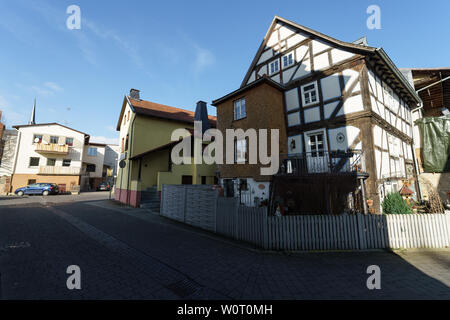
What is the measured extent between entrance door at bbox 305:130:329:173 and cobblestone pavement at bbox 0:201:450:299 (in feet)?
15.4

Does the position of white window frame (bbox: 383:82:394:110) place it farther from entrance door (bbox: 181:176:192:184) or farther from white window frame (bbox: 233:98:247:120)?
entrance door (bbox: 181:176:192:184)

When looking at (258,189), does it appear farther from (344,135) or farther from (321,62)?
(321,62)

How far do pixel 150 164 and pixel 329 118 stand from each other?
49.6 ft

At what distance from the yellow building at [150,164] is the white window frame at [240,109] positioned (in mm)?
5915

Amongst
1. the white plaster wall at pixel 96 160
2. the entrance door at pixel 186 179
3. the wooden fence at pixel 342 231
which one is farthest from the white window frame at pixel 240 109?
the white plaster wall at pixel 96 160

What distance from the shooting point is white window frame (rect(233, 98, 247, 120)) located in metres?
12.7

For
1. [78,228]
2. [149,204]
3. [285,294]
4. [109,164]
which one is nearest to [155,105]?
[149,204]

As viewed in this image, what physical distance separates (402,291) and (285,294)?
2.59 meters

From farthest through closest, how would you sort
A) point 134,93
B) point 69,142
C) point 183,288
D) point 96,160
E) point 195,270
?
point 96,160 → point 69,142 → point 134,93 → point 195,270 → point 183,288

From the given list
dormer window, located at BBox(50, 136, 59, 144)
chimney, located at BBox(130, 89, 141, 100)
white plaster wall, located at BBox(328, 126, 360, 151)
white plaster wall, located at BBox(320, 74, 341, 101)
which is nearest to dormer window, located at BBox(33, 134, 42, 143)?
dormer window, located at BBox(50, 136, 59, 144)

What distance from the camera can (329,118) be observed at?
10.8 meters

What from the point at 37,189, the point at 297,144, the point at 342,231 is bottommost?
the point at 342,231

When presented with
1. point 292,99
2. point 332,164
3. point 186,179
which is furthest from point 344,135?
point 186,179

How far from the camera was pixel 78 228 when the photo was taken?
895cm
